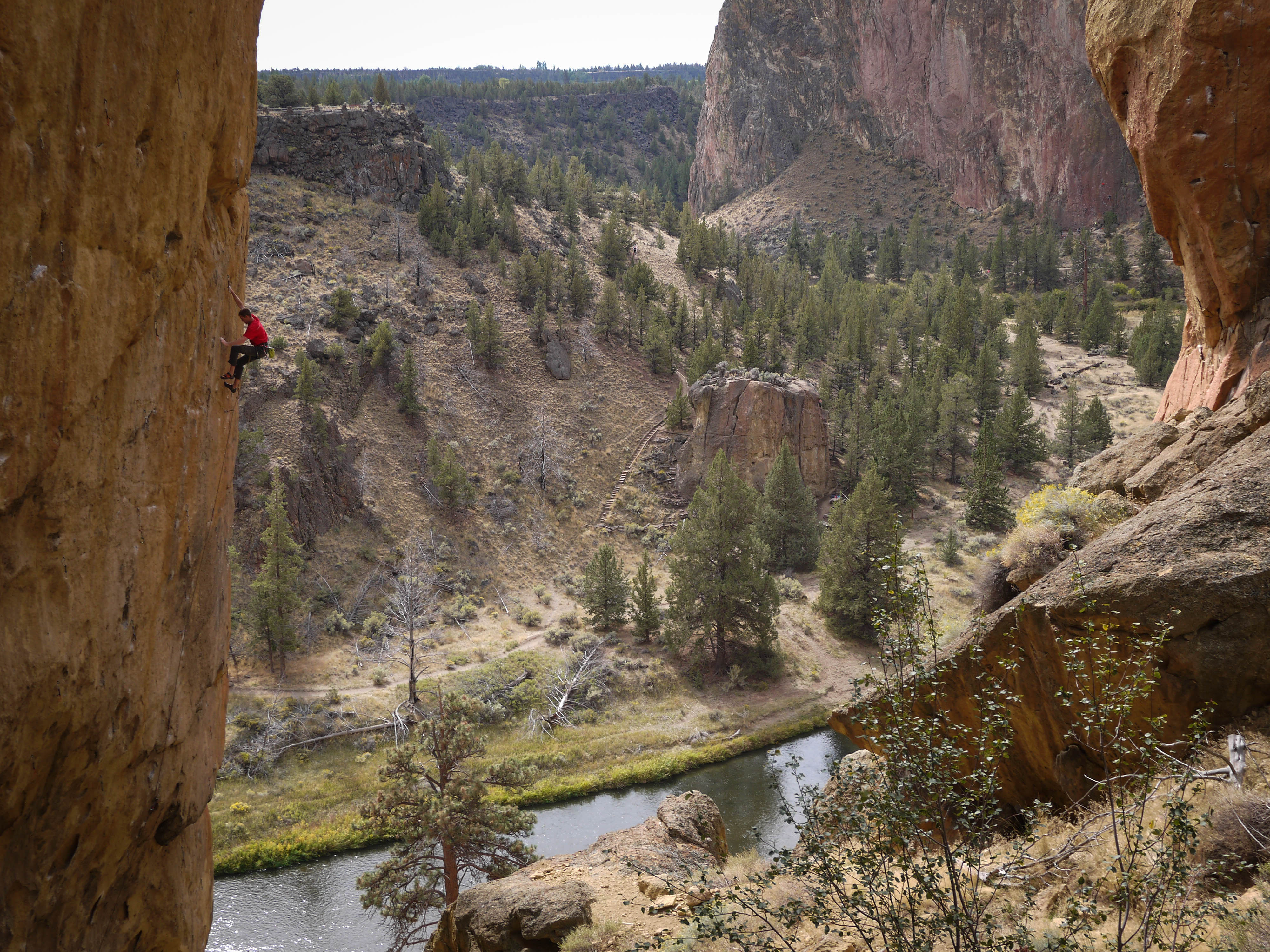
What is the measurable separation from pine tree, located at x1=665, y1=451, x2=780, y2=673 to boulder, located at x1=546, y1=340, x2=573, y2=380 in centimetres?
2682

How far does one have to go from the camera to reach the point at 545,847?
90.0ft

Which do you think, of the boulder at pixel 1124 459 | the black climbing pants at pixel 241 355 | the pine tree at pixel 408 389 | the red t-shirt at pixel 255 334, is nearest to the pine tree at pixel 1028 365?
the pine tree at pixel 408 389

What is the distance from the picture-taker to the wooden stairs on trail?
186 feet

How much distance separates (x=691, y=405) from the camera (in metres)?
60.9

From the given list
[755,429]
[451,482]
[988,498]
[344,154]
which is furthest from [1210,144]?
[344,154]

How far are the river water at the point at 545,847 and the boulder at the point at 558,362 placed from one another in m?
37.6

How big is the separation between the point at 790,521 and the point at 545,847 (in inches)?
1137

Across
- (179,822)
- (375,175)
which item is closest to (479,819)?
(179,822)

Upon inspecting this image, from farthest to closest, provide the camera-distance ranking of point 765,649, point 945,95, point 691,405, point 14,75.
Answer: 1. point 945,95
2. point 691,405
3. point 765,649
4. point 14,75

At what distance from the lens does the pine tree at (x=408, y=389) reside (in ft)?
181

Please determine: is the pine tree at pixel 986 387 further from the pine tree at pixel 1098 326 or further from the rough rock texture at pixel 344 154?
the rough rock texture at pixel 344 154

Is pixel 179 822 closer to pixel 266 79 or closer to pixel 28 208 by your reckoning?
pixel 28 208

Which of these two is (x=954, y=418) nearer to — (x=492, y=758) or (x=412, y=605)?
(x=412, y=605)

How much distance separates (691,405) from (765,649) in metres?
24.6
